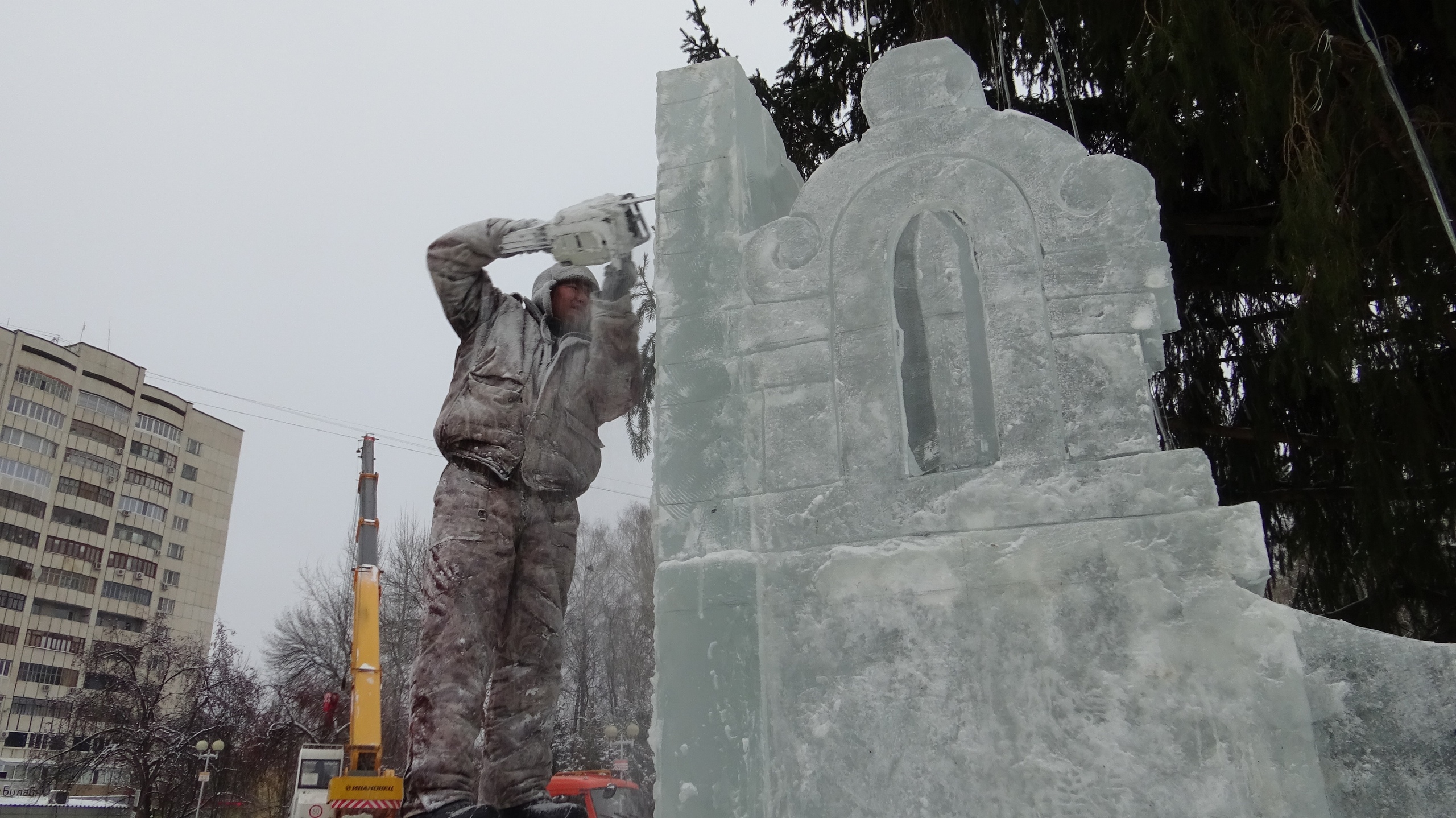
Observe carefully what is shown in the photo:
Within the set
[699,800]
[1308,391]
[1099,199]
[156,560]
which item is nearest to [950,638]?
[699,800]

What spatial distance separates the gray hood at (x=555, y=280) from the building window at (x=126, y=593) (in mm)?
41598

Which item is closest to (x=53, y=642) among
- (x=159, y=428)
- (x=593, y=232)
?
(x=159, y=428)

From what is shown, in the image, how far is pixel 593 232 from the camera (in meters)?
2.93

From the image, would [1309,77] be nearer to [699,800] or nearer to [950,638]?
[950,638]

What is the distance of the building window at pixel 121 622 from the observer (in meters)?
36.8

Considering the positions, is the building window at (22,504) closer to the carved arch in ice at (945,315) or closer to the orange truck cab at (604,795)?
the orange truck cab at (604,795)

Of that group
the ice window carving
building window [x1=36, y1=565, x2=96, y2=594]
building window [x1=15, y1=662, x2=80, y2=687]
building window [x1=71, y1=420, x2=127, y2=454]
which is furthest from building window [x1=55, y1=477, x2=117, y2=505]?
the ice window carving

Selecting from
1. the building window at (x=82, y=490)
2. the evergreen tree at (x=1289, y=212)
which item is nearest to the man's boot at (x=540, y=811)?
the evergreen tree at (x=1289, y=212)

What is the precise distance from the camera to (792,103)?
6.29 metres

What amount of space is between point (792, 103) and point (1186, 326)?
9.11ft

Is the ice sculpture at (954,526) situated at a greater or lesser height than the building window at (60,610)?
lesser

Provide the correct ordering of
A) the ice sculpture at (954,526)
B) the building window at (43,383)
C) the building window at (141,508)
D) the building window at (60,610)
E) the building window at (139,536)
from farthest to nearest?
the building window at (141,508)
the building window at (139,536)
the building window at (43,383)
the building window at (60,610)
the ice sculpture at (954,526)

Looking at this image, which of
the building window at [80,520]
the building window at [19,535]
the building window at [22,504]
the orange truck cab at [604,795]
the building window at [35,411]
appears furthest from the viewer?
the building window at [80,520]

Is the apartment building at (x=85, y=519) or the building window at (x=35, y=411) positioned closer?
the apartment building at (x=85, y=519)
